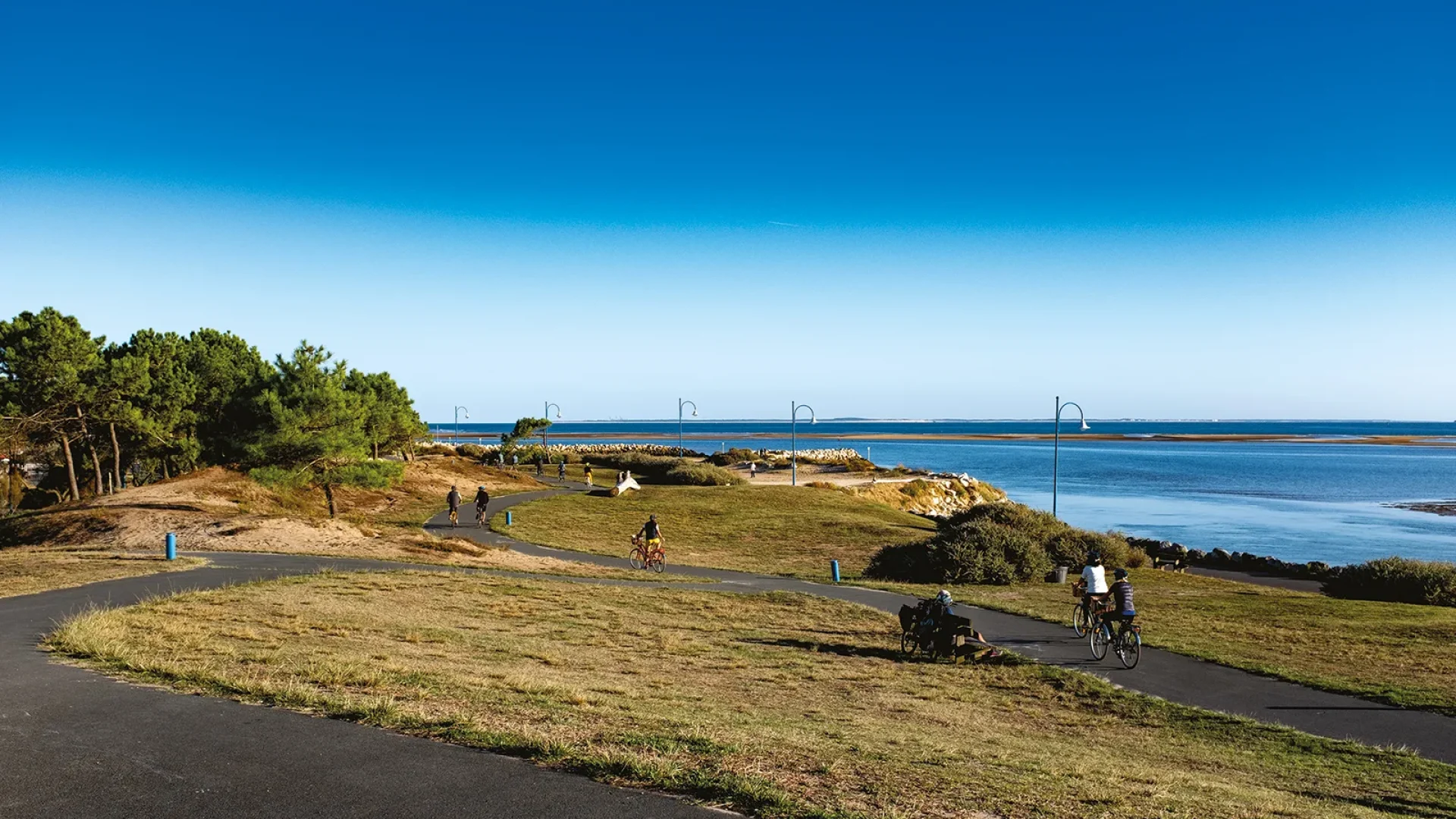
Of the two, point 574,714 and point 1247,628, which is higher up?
point 574,714

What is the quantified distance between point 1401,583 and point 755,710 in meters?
28.4

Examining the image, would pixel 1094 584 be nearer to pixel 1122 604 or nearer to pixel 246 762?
pixel 1122 604

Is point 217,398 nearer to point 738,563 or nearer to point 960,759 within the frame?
point 738,563

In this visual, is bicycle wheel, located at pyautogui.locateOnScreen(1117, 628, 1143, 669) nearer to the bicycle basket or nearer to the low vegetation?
the bicycle basket

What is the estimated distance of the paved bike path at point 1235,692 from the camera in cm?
1291

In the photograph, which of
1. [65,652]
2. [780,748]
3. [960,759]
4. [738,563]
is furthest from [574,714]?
[738,563]

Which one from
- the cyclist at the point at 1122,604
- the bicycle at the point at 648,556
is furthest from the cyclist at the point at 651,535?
the cyclist at the point at 1122,604

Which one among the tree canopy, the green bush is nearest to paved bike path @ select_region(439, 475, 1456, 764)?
the green bush

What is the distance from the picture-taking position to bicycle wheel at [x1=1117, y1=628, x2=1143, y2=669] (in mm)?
17188

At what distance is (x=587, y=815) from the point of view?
6.97 m

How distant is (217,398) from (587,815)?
56.6m

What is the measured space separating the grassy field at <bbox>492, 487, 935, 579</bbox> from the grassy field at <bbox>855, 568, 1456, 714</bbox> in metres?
10.3

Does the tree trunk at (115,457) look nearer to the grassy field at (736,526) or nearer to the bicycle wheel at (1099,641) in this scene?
the grassy field at (736,526)

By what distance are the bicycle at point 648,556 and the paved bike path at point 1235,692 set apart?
9812 millimetres
